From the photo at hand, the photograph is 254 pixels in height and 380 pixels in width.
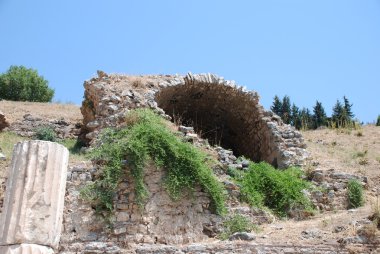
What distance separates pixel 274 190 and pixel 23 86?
21.4 metres

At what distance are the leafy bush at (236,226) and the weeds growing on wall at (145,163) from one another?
11.4 inches

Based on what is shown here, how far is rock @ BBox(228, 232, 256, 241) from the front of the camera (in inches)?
403

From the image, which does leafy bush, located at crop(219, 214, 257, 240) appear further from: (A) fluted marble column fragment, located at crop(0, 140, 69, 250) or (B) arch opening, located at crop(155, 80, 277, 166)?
(A) fluted marble column fragment, located at crop(0, 140, 69, 250)

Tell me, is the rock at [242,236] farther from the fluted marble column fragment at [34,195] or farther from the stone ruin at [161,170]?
the fluted marble column fragment at [34,195]

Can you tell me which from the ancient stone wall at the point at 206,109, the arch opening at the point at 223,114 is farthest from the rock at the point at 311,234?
the arch opening at the point at 223,114

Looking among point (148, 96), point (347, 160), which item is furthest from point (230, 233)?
point (347, 160)

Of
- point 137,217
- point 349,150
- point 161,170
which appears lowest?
point 137,217

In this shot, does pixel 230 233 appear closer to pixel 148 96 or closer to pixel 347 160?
pixel 148 96

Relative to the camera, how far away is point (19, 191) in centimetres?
694

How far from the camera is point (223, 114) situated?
1702cm

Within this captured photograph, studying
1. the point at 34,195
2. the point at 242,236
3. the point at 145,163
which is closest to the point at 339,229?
the point at 242,236

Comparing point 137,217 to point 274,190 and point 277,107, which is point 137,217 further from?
point 277,107

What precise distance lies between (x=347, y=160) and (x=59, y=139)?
8410 mm

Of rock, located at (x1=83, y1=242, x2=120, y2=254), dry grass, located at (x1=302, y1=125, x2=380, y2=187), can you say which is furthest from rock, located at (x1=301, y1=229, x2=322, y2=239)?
dry grass, located at (x1=302, y1=125, x2=380, y2=187)
